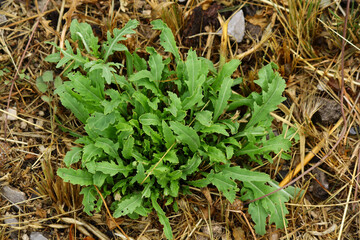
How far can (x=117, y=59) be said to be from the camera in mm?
3033

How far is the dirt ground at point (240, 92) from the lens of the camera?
2672 mm

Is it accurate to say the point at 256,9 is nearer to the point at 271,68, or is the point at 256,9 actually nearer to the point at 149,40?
the point at 271,68

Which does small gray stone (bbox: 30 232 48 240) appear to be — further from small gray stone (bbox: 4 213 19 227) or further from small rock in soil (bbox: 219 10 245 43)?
small rock in soil (bbox: 219 10 245 43)

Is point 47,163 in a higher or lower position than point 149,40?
lower

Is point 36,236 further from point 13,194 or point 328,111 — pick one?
point 328,111

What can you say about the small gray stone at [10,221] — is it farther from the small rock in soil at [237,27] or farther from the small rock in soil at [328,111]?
the small rock in soil at [328,111]

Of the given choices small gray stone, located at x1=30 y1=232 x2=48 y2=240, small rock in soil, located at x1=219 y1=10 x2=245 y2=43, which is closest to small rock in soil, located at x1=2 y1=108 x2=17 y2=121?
small gray stone, located at x1=30 y1=232 x2=48 y2=240

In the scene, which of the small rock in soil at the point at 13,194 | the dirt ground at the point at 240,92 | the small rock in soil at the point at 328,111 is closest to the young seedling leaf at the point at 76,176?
the dirt ground at the point at 240,92

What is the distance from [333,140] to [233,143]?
2.94 feet

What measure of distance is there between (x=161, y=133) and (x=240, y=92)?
0.85 m

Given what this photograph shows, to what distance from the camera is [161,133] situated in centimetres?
262

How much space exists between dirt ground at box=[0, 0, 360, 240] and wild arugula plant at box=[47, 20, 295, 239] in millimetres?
157

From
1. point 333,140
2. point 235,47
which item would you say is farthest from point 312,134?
point 235,47

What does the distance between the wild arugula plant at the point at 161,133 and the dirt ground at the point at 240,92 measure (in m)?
0.16
